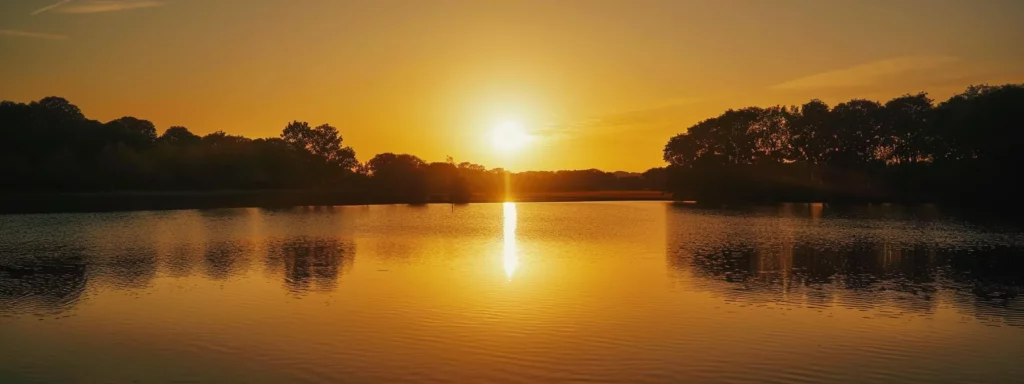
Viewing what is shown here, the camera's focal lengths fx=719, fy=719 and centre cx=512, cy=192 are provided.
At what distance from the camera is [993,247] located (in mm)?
40875

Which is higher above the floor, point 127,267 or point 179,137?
point 179,137

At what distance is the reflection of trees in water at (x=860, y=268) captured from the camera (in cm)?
2370

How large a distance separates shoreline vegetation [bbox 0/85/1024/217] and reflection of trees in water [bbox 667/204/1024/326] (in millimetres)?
49238

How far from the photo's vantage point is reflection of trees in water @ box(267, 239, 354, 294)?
27.5 metres

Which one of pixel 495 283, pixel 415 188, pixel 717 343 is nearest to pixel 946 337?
pixel 717 343

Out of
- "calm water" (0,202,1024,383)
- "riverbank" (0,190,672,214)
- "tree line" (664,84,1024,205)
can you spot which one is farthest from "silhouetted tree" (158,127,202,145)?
"calm water" (0,202,1024,383)

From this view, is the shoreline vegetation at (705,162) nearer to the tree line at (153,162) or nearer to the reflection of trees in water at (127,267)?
the tree line at (153,162)

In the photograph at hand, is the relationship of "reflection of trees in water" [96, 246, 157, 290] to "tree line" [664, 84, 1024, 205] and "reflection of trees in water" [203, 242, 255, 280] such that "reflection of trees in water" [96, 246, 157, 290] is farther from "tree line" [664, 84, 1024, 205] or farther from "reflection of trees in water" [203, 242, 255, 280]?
"tree line" [664, 84, 1024, 205]

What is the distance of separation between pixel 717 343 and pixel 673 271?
1400 centimetres

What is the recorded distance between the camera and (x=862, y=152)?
130 meters

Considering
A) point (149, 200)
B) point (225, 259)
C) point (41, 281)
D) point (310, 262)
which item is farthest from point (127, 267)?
point (149, 200)


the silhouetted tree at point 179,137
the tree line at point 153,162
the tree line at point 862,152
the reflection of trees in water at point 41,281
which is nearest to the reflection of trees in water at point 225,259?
the reflection of trees in water at point 41,281

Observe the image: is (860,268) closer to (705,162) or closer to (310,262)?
(310,262)

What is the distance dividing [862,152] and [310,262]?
12036 centimetres
